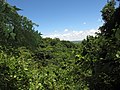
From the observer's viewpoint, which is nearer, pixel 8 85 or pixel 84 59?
pixel 8 85

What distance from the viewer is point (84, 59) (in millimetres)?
11000

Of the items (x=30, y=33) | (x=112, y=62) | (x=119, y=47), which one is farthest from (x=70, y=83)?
(x=30, y=33)

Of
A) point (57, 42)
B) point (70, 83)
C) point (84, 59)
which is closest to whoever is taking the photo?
point (84, 59)

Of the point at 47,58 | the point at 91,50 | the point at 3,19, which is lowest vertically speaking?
the point at 47,58

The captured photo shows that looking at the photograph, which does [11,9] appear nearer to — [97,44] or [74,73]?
[97,44]

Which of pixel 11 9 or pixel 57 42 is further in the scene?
pixel 57 42

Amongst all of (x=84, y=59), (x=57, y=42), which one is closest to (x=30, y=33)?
(x=84, y=59)

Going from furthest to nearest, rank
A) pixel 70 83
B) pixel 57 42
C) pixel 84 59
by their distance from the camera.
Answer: pixel 57 42 < pixel 70 83 < pixel 84 59

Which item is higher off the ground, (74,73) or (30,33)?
(30,33)

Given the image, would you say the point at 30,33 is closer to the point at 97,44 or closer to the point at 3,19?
the point at 3,19

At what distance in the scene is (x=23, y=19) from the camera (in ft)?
19.1

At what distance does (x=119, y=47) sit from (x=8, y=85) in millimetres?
3087

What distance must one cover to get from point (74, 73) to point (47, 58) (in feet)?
166

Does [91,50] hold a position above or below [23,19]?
below
